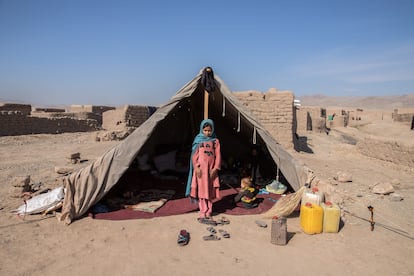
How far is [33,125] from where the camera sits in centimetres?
1373

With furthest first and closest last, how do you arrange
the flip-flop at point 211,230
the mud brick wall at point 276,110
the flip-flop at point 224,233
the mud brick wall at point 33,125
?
the mud brick wall at point 33,125 → the mud brick wall at point 276,110 → the flip-flop at point 211,230 → the flip-flop at point 224,233

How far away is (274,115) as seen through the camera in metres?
9.32

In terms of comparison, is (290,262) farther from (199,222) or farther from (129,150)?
(129,150)

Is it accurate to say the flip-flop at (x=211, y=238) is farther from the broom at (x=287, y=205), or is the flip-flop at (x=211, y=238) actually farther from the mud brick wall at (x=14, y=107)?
the mud brick wall at (x=14, y=107)

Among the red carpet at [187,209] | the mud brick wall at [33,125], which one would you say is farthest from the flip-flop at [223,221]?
the mud brick wall at [33,125]

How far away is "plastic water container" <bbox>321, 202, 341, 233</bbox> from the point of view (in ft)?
12.7

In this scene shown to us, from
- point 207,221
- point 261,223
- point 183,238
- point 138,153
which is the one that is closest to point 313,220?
point 261,223

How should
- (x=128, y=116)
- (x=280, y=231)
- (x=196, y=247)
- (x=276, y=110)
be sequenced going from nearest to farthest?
(x=196, y=247)
(x=280, y=231)
(x=276, y=110)
(x=128, y=116)

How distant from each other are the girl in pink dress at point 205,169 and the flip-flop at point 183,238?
665 millimetres

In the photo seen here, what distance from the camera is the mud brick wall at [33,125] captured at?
1267 cm

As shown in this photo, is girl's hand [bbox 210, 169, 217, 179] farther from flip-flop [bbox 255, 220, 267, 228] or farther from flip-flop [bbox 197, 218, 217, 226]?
flip-flop [bbox 255, 220, 267, 228]

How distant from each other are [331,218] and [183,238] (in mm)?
1927

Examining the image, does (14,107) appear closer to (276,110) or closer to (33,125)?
(33,125)

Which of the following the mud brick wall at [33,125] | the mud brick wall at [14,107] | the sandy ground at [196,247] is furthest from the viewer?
the mud brick wall at [14,107]
